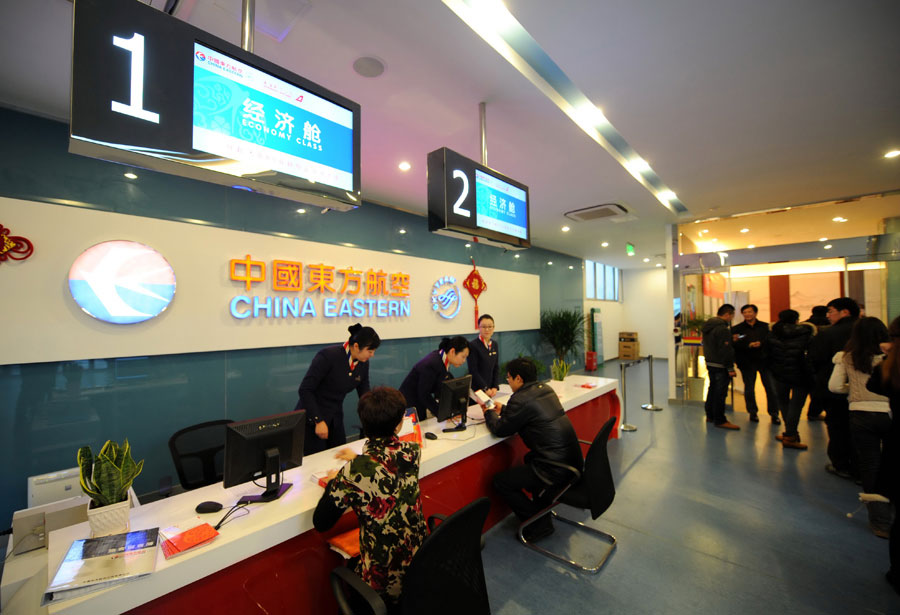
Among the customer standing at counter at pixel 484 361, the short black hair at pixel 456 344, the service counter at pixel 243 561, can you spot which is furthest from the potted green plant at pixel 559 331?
the service counter at pixel 243 561

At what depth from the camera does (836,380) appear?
302cm

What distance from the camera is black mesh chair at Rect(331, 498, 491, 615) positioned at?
46.6 inches

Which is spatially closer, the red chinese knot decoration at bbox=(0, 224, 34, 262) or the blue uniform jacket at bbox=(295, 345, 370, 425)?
the red chinese knot decoration at bbox=(0, 224, 34, 262)

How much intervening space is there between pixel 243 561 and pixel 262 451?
0.42 metres

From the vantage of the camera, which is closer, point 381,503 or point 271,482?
point 381,503

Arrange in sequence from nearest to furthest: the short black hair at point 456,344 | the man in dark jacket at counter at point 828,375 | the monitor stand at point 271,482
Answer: the monitor stand at point 271,482 → the short black hair at point 456,344 → the man in dark jacket at counter at point 828,375

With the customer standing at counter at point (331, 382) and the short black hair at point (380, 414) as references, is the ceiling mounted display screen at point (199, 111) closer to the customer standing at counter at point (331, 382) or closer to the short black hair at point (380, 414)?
the short black hair at point (380, 414)

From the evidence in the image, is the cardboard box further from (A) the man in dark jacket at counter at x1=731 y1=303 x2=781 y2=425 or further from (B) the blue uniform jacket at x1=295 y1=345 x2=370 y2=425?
(B) the blue uniform jacket at x1=295 y1=345 x2=370 y2=425

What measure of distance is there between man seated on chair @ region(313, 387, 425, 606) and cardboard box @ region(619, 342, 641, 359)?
12030mm

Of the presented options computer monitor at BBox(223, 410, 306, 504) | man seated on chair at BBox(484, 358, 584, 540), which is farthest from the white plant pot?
man seated on chair at BBox(484, 358, 584, 540)

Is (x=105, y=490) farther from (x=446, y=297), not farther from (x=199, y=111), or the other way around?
(x=446, y=297)

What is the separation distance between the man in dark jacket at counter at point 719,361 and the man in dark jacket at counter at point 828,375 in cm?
110

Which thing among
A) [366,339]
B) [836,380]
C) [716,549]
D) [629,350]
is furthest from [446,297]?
[629,350]

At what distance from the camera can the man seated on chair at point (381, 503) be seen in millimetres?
1394
